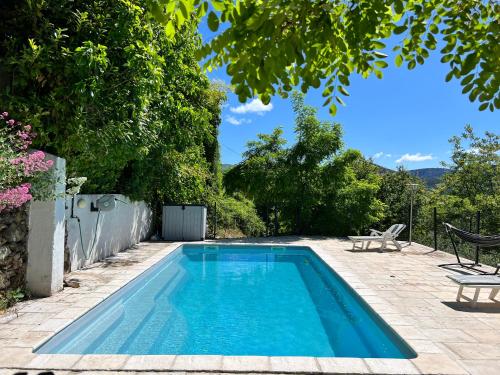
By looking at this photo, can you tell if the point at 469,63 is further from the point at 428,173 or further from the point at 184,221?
the point at 428,173

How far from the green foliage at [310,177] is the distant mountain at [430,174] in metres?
10.2

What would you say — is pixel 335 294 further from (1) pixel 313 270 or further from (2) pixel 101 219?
(2) pixel 101 219

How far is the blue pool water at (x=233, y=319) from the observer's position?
4527 millimetres

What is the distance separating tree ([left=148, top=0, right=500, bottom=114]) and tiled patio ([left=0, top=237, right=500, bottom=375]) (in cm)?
232

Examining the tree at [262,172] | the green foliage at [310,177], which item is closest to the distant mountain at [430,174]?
the green foliage at [310,177]

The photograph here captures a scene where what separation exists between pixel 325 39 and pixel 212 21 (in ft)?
2.12

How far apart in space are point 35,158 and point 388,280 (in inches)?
233

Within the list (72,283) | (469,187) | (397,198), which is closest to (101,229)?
(72,283)

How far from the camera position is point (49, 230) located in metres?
5.30

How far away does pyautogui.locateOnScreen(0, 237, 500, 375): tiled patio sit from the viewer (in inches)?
132

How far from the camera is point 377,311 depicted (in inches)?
199

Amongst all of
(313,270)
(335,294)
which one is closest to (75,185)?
(335,294)

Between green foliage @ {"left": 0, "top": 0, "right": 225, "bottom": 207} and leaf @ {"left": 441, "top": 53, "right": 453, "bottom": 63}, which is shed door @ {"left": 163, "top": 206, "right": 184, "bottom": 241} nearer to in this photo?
green foliage @ {"left": 0, "top": 0, "right": 225, "bottom": 207}

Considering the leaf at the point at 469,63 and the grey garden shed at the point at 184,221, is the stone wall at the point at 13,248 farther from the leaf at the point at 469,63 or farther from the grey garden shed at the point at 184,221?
the grey garden shed at the point at 184,221
